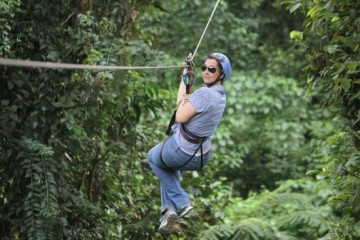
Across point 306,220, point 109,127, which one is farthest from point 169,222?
point 306,220

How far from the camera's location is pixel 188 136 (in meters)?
5.40

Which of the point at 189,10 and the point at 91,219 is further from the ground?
the point at 189,10

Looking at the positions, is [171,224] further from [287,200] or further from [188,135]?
[287,200]

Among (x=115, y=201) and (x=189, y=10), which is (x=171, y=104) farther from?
(x=189, y=10)

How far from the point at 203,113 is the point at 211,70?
29cm

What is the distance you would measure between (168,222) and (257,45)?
8.98m

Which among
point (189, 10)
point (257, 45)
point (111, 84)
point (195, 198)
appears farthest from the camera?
point (257, 45)

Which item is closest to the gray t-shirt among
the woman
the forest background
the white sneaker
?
the woman

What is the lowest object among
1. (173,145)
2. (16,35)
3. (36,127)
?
(173,145)

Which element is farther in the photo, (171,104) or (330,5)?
(171,104)

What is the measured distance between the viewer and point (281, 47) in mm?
14289

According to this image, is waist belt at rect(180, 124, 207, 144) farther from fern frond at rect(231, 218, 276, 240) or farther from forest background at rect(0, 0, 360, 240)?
fern frond at rect(231, 218, 276, 240)

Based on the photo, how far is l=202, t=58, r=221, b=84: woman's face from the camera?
17.5ft

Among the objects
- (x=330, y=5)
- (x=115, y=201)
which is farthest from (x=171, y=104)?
(x=330, y=5)
